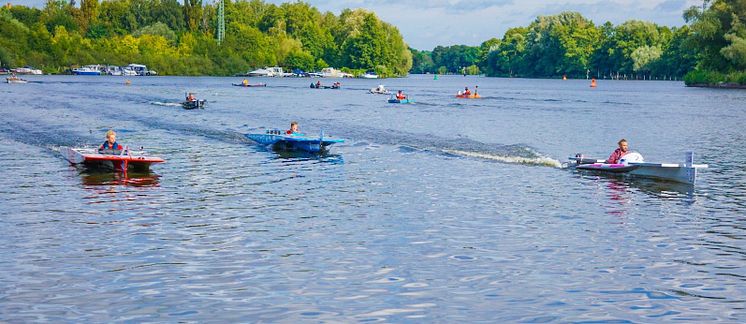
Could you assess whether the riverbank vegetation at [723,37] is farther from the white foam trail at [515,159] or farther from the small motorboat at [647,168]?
the small motorboat at [647,168]

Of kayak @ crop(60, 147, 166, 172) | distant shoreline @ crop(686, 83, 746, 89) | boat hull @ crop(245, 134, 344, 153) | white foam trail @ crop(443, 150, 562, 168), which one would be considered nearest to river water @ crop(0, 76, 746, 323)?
white foam trail @ crop(443, 150, 562, 168)

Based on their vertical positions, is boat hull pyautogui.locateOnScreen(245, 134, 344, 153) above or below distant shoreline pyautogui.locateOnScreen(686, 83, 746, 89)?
below

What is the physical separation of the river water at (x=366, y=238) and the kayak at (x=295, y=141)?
1.21 meters

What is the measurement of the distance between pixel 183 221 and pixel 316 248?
17.3 feet

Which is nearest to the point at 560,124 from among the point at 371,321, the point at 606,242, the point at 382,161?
the point at 382,161

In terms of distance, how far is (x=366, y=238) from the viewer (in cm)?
2419

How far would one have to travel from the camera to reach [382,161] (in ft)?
145

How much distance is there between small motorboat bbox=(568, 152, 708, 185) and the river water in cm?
64

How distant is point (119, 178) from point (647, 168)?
2136cm

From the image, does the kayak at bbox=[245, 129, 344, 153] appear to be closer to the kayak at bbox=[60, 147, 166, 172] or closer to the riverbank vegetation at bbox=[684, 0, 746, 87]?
the kayak at bbox=[60, 147, 166, 172]

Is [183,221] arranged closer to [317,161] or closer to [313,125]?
[317,161]

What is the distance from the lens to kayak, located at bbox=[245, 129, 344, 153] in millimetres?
45916

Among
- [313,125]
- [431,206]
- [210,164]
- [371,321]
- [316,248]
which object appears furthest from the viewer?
[313,125]

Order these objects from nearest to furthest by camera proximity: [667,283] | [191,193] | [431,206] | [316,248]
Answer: [667,283], [316,248], [431,206], [191,193]
